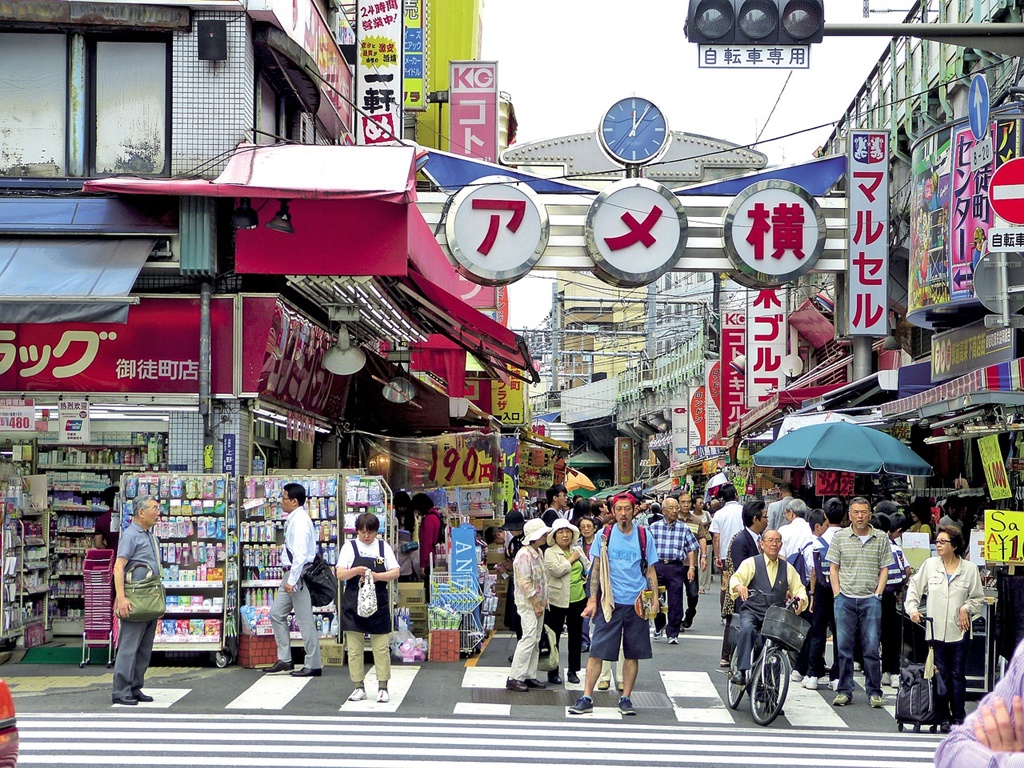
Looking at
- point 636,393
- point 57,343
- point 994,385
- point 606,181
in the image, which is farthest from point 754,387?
point 636,393

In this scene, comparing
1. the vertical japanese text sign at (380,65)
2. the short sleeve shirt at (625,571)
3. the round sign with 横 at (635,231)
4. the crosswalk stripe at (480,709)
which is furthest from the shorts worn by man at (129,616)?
the vertical japanese text sign at (380,65)

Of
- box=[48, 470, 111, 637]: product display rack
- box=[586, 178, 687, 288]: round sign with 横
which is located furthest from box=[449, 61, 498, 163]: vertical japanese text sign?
box=[48, 470, 111, 637]: product display rack

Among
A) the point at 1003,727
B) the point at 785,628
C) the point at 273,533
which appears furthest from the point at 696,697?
the point at 1003,727

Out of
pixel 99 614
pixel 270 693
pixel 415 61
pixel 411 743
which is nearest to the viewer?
pixel 411 743

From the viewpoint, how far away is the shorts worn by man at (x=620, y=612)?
12.2m

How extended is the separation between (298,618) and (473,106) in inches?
579

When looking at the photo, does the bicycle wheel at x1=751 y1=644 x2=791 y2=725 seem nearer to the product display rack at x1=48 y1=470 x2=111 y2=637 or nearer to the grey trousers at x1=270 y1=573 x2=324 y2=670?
the grey trousers at x1=270 y1=573 x2=324 y2=670

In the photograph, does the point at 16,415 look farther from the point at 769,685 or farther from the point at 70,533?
the point at 769,685

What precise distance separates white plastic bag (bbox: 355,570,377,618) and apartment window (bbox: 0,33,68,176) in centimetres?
660

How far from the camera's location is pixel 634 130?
66.1 ft

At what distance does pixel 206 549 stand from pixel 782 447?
862 cm

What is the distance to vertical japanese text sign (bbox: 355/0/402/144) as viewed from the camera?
2183 cm

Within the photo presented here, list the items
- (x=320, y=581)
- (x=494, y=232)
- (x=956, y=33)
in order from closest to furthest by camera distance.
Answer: (x=956, y=33), (x=320, y=581), (x=494, y=232)

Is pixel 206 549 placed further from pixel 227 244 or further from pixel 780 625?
pixel 780 625
